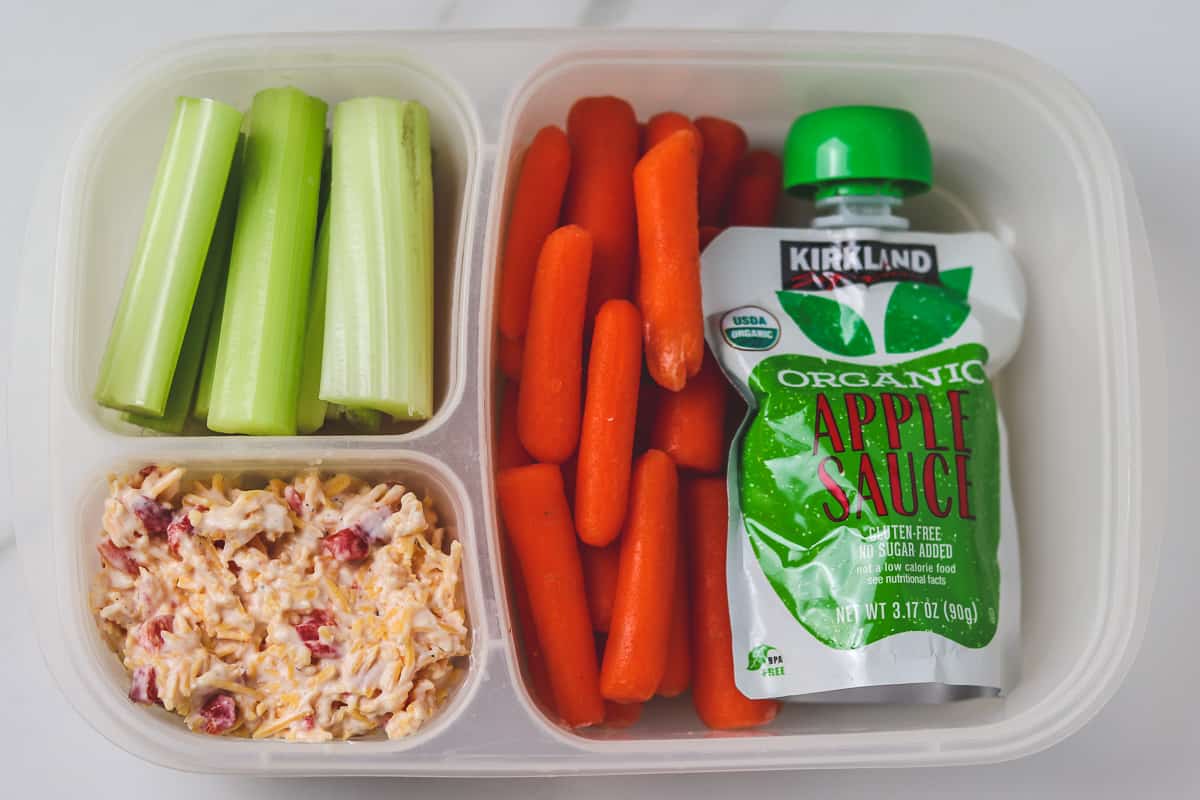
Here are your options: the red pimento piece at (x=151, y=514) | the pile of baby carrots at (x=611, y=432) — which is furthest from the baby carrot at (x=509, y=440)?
the red pimento piece at (x=151, y=514)

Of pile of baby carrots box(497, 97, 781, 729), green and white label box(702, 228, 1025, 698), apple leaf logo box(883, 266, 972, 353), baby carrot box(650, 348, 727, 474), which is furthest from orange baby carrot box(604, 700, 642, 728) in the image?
apple leaf logo box(883, 266, 972, 353)

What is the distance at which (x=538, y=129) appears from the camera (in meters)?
1.17

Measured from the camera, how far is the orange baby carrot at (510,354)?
3.58ft

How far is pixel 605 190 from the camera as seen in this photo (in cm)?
111

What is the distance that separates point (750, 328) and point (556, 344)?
0.72 feet

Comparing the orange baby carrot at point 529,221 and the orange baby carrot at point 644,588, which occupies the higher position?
the orange baby carrot at point 529,221

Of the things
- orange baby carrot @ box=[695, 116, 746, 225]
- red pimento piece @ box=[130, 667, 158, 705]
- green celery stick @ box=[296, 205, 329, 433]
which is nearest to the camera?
red pimento piece @ box=[130, 667, 158, 705]

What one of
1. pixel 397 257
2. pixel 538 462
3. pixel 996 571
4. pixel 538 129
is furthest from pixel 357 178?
pixel 996 571

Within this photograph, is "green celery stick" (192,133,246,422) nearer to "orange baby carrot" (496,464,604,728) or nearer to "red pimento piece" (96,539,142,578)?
"red pimento piece" (96,539,142,578)

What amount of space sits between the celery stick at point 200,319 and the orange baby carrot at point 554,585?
13.6 inches

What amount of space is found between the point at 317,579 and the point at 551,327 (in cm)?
34

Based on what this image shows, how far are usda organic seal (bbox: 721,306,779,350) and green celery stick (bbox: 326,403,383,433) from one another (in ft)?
1.27

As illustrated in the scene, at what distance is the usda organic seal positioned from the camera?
1093 mm

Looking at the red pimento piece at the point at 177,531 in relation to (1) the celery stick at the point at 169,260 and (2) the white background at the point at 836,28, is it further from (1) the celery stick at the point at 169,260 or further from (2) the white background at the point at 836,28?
(2) the white background at the point at 836,28
